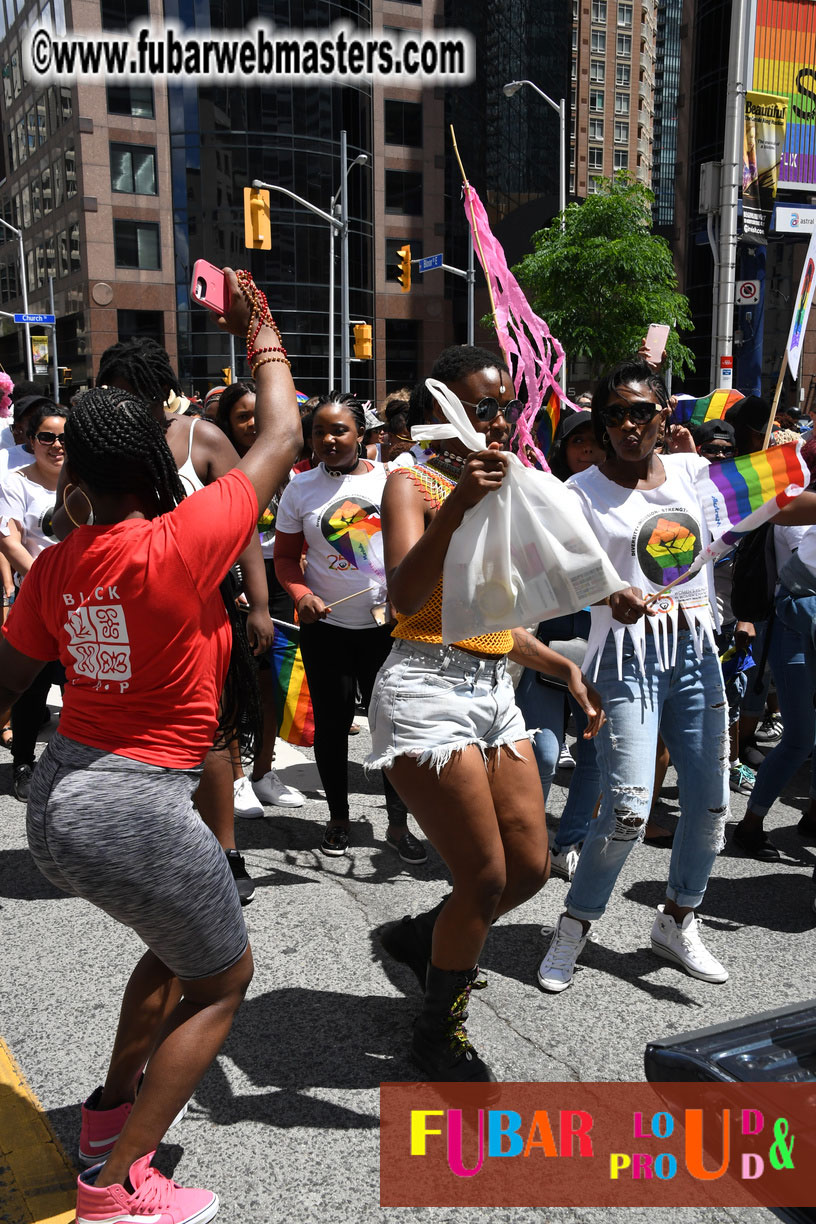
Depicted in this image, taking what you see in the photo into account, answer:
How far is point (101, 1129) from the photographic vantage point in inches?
91.6

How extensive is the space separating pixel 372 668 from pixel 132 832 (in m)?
2.80

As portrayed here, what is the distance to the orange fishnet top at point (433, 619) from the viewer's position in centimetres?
276

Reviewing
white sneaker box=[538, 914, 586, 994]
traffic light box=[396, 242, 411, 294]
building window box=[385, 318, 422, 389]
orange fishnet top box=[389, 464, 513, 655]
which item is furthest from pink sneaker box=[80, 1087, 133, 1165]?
building window box=[385, 318, 422, 389]

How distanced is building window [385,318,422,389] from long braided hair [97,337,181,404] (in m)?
45.0

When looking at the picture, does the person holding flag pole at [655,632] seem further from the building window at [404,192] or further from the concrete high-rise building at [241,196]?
the building window at [404,192]

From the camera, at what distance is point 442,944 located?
2.78m

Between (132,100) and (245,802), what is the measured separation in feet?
152

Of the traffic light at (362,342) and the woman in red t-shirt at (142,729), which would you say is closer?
the woman in red t-shirt at (142,729)

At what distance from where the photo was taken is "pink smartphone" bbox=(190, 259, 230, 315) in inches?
87.7

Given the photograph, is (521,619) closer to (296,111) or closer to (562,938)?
(562,938)

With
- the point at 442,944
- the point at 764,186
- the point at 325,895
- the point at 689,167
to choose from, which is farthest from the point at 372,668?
the point at 689,167

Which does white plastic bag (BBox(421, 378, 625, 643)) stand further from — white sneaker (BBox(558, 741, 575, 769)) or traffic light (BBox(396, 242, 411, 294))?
traffic light (BBox(396, 242, 411, 294))

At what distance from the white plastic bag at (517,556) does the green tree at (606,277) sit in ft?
74.5

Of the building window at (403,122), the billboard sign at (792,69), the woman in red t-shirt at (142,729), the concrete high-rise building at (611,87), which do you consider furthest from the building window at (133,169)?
the woman in red t-shirt at (142,729)
